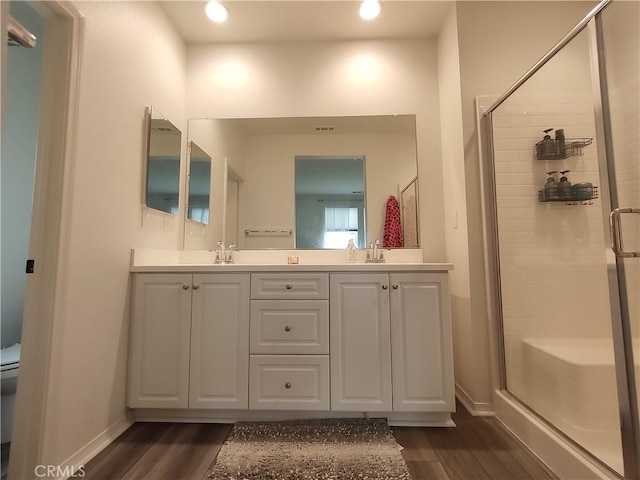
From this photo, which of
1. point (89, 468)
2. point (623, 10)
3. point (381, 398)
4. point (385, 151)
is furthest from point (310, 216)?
point (623, 10)

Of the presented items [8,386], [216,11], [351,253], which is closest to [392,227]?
[351,253]

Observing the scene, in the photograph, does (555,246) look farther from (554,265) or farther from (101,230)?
(101,230)

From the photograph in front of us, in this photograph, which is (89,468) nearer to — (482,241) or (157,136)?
(157,136)

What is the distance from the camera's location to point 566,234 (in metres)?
1.74

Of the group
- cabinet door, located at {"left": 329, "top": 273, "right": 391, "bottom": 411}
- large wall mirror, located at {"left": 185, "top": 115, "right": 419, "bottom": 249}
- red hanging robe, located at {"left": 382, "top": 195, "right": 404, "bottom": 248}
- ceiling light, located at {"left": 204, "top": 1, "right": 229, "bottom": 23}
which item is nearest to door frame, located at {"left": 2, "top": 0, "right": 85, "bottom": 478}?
ceiling light, located at {"left": 204, "top": 1, "right": 229, "bottom": 23}

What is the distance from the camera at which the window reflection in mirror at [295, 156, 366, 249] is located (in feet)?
7.16

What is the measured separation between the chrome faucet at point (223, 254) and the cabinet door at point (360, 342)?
0.89m

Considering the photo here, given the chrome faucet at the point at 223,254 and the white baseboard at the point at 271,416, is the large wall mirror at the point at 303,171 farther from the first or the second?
the white baseboard at the point at 271,416

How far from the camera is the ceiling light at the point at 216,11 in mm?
1976

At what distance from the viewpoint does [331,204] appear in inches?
86.6

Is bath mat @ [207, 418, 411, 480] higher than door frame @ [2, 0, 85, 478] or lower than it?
lower

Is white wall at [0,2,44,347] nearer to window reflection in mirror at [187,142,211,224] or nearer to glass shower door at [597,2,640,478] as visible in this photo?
window reflection in mirror at [187,142,211,224]

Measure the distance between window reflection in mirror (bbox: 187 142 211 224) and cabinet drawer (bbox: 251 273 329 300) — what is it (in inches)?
33.8

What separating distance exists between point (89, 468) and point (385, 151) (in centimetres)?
238
